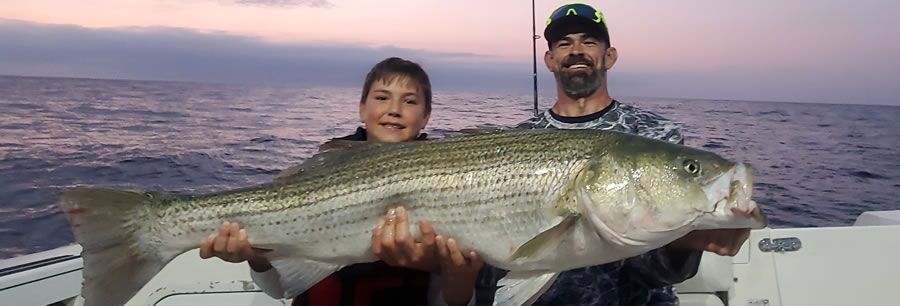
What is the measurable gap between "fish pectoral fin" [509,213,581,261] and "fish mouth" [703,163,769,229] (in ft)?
1.83

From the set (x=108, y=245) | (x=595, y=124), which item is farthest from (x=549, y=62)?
(x=108, y=245)

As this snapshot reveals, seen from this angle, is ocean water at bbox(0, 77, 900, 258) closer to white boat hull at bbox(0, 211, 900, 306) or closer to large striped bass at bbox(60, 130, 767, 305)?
white boat hull at bbox(0, 211, 900, 306)

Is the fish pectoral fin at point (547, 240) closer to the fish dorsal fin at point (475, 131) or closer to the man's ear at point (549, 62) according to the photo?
the fish dorsal fin at point (475, 131)

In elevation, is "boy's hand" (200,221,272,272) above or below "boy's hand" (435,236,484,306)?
above

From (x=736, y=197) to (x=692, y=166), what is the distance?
0.80 feet

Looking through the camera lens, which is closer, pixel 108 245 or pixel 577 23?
pixel 108 245

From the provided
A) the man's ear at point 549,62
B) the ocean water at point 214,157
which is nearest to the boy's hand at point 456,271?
the man's ear at point 549,62

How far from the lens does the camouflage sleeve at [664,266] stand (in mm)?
3238

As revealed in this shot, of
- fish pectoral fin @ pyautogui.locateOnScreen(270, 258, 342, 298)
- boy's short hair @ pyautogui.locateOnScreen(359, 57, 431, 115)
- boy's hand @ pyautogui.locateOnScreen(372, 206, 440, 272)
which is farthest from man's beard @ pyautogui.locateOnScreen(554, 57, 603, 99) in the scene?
fish pectoral fin @ pyautogui.locateOnScreen(270, 258, 342, 298)

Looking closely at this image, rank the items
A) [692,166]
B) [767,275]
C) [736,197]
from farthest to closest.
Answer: [767,275] < [692,166] < [736,197]

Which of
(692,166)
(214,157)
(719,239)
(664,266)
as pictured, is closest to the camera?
(692,166)

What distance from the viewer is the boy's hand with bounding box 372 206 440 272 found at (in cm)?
290

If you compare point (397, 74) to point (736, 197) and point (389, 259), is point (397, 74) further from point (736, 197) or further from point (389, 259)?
point (736, 197)

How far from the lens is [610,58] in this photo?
166 inches
